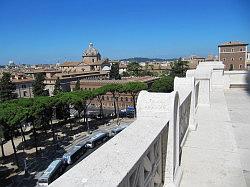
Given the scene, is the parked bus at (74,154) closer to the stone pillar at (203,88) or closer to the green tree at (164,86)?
the stone pillar at (203,88)

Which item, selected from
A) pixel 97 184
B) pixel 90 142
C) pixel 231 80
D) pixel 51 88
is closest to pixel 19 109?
pixel 90 142

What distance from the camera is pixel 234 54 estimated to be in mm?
62000

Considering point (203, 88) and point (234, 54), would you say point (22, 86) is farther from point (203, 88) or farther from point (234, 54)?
point (203, 88)

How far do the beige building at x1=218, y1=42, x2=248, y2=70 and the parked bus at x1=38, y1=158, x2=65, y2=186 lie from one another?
52.9 meters

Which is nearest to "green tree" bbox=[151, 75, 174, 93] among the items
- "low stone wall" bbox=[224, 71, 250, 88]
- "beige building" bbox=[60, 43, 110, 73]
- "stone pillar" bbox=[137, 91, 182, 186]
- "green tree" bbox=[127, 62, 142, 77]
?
"low stone wall" bbox=[224, 71, 250, 88]

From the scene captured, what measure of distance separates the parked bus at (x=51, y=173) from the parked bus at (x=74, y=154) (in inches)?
28.2

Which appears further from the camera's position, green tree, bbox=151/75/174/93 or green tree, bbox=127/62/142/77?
green tree, bbox=127/62/142/77

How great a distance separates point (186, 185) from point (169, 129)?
93cm

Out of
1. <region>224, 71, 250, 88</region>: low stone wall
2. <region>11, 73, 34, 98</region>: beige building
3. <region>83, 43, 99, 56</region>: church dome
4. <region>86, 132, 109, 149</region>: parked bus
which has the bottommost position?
<region>86, 132, 109, 149</region>: parked bus

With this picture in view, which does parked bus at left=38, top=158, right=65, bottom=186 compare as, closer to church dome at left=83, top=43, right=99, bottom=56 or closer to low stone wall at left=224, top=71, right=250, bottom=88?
low stone wall at left=224, top=71, right=250, bottom=88

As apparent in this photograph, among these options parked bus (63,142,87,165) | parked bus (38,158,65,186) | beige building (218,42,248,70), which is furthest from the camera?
beige building (218,42,248,70)

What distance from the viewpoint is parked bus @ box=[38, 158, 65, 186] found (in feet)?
51.2

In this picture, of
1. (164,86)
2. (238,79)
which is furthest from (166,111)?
(164,86)

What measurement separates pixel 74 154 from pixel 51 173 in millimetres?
3614
